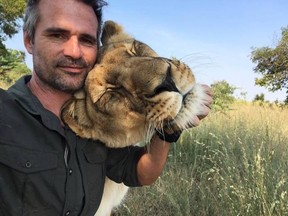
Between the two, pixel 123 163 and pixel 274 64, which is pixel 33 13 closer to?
pixel 123 163

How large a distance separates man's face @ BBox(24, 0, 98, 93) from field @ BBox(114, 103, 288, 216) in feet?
5.06

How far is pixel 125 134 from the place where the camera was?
7.38 ft

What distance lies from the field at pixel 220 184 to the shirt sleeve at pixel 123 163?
90cm

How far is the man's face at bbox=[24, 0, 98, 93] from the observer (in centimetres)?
232

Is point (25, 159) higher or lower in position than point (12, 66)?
higher

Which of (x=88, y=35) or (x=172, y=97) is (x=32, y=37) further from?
(x=172, y=97)

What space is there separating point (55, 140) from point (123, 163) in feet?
1.81

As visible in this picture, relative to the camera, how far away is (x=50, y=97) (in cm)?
244

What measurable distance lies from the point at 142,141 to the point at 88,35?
71 centimetres

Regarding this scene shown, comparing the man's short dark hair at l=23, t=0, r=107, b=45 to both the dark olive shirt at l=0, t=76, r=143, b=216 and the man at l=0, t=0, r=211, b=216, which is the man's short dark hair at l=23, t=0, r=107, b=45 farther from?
the dark olive shirt at l=0, t=76, r=143, b=216

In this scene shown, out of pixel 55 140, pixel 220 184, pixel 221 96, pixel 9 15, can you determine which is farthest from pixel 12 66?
pixel 55 140

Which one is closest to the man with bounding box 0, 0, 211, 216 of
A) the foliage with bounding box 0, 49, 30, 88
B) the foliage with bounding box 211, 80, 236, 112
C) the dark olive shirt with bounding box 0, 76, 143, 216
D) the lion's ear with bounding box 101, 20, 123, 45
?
the dark olive shirt with bounding box 0, 76, 143, 216

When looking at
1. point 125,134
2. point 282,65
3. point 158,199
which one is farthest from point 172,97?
point 282,65

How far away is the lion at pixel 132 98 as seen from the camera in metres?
1.95
